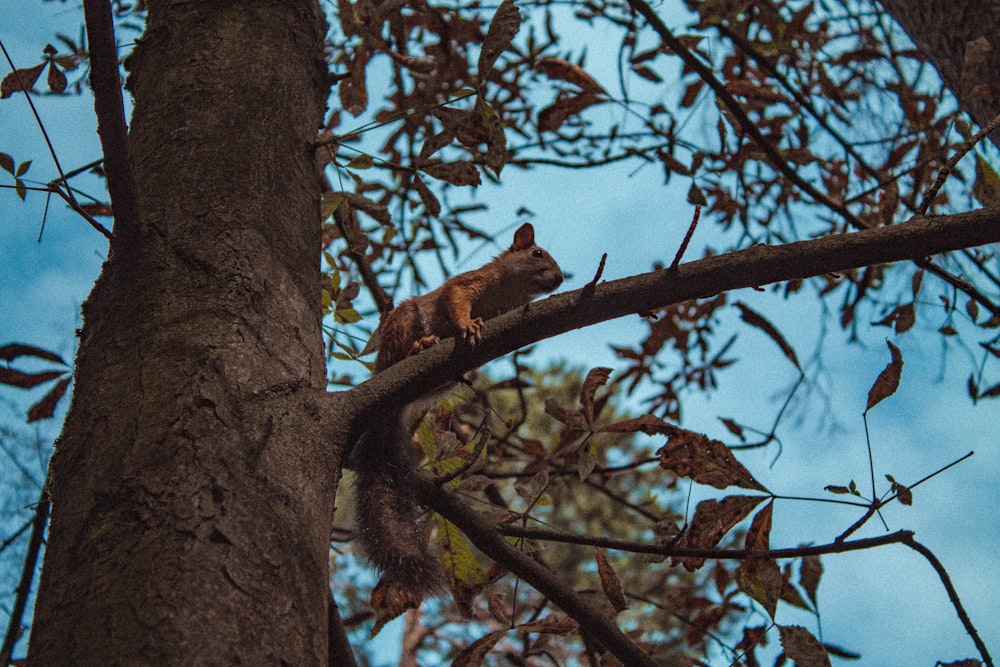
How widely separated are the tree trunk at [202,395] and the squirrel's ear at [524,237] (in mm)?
1682

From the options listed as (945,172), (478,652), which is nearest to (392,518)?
(478,652)

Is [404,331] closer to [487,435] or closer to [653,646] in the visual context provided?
[487,435]

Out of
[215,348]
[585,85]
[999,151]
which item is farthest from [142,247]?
[999,151]

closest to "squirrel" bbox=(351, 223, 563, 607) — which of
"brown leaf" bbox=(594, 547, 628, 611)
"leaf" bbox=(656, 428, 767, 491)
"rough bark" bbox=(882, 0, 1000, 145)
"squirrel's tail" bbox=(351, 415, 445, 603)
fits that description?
"squirrel's tail" bbox=(351, 415, 445, 603)

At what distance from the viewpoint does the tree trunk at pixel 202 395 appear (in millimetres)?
1033

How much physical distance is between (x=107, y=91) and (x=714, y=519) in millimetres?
1462

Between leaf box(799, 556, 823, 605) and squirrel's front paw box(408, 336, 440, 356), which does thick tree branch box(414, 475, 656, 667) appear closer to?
leaf box(799, 556, 823, 605)

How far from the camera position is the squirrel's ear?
342 cm

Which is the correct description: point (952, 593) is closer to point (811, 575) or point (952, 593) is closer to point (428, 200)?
point (811, 575)

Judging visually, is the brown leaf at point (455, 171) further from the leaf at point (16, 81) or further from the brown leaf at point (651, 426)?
the leaf at point (16, 81)

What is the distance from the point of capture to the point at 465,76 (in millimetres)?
3455

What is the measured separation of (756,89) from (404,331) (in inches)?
63.7

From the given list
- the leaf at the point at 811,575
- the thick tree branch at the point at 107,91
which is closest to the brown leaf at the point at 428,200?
the thick tree branch at the point at 107,91

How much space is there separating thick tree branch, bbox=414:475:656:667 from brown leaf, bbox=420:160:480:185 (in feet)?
2.73
